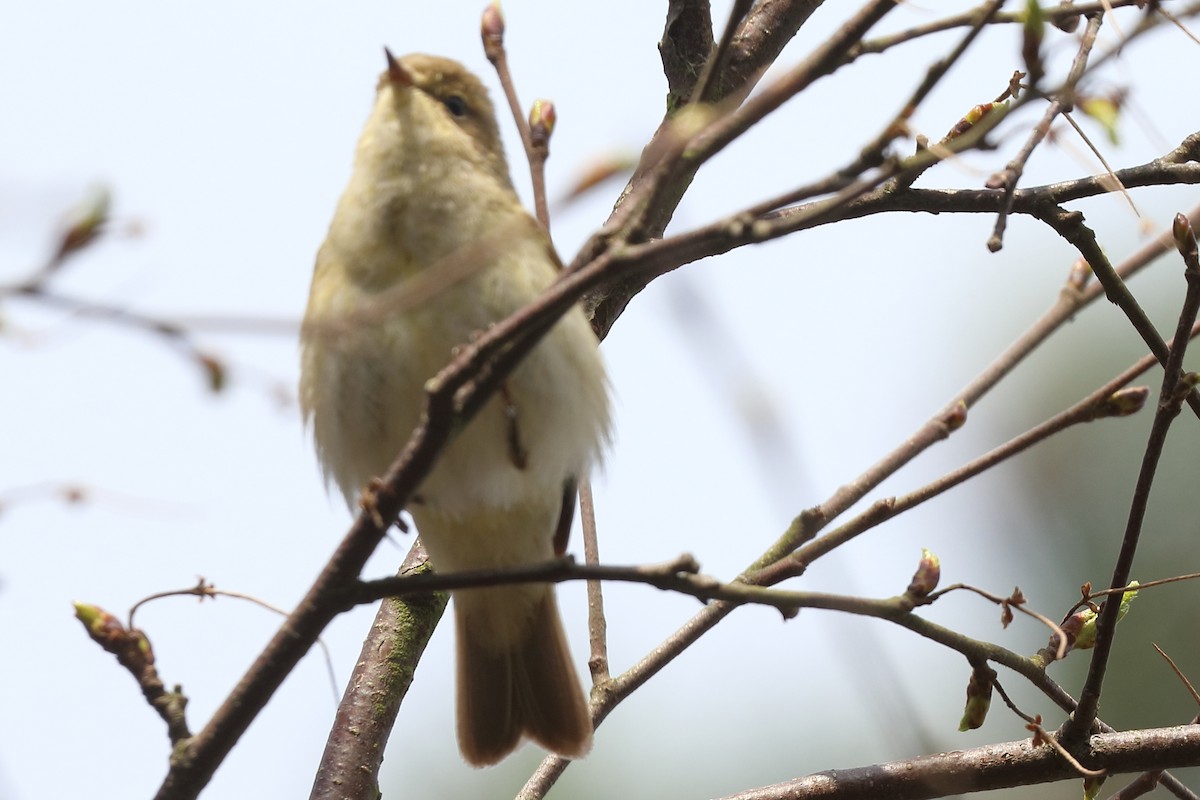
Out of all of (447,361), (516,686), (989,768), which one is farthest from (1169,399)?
(516,686)

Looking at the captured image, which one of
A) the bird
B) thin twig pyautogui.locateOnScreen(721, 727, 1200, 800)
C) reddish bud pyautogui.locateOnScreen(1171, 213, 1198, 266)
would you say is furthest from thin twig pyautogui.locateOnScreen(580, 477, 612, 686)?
reddish bud pyautogui.locateOnScreen(1171, 213, 1198, 266)

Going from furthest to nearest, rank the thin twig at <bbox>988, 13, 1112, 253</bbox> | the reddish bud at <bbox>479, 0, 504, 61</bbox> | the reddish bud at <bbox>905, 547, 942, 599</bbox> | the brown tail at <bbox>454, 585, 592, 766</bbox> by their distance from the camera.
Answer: the brown tail at <bbox>454, 585, 592, 766</bbox>
the reddish bud at <bbox>479, 0, 504, 61</bbox>
the reddish bud at <bbox>905, 547, 942, 599</bbox>
the thin twig at <bbox>988, 13, 1112, 253</bbox>

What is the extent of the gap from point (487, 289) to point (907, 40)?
1.33 meters

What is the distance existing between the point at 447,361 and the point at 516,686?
1151 millimetres

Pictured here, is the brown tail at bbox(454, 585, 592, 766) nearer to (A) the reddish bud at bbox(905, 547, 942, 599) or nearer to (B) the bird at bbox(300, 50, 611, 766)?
(B) the bird at bbox(300, 50, 611, 766)

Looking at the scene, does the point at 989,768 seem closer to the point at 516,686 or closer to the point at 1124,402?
the point at 1124,402

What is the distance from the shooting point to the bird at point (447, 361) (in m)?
2.91

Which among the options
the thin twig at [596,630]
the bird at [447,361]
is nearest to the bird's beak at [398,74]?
the bird at [447,361]

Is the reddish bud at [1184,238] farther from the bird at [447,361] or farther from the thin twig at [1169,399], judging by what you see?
the bird at [447,361]

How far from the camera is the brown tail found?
342 cm

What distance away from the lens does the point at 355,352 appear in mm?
2982

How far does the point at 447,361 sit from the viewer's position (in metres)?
2.90

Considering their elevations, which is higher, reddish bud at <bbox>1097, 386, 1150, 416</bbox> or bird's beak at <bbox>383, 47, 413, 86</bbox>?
bird's beak at <bbox>383, 47, 413, 86</bbox>

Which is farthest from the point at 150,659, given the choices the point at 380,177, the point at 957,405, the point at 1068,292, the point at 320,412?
the point at 1068,292
